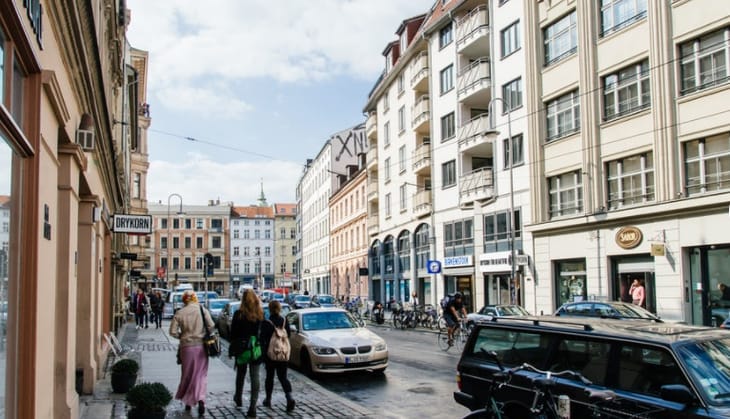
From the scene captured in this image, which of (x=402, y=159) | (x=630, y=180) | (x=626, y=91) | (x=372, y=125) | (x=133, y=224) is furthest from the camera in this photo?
(x=372, y=125)

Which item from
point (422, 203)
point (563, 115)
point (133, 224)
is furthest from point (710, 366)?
point (422, 203)

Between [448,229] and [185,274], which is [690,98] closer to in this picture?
[448,229]

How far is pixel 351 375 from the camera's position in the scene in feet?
48.9

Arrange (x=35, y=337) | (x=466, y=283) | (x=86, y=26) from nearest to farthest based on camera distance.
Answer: (x=35, y=337)
(x=86, y=26)
(x=466, y=283)

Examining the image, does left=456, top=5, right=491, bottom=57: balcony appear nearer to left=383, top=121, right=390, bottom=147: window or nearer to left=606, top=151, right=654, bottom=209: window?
left=606, top=151, right=654, bottom=209: window

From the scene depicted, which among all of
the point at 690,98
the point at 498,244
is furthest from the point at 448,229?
Answer: the point at 690,98

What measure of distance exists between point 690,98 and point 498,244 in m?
12.4

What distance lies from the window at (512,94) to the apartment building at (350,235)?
20200mm

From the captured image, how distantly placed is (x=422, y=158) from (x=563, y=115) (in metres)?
13.8

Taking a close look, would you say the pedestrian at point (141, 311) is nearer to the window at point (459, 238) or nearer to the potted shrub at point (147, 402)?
the window at point (459, 238)

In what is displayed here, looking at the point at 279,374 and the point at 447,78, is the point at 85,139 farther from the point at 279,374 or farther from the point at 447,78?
the point at 447,78

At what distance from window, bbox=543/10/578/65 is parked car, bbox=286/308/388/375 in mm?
→ 17046

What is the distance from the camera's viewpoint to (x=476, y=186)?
111 feet

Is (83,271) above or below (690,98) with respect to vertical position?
below
